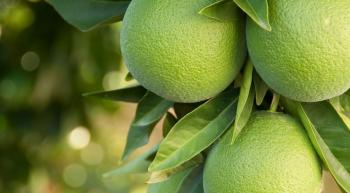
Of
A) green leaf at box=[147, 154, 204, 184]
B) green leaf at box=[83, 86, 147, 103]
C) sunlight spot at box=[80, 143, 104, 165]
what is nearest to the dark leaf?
green leaf at box=[147, 154, 204, 184]

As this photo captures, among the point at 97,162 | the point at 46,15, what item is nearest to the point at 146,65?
the point at 46,15

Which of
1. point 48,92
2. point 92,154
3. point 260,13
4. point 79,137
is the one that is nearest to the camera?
point 260,13

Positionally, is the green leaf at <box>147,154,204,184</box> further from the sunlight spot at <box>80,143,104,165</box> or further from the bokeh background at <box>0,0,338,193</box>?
the sunlight spot at <box>80,143,104,165</box>

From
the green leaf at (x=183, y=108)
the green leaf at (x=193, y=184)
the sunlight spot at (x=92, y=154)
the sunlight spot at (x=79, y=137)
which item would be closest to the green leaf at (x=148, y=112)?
the green leaf at (x=183, y=108)

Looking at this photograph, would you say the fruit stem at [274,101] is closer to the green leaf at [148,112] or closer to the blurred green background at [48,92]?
the green leaf at [148,112]

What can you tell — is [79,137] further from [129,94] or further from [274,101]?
[274,101]

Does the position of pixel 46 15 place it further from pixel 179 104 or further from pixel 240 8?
pixel 240 8

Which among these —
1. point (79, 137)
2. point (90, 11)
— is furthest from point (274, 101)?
point (79, 137)

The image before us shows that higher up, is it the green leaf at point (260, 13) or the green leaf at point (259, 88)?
the green leaf at point (260, 13)
